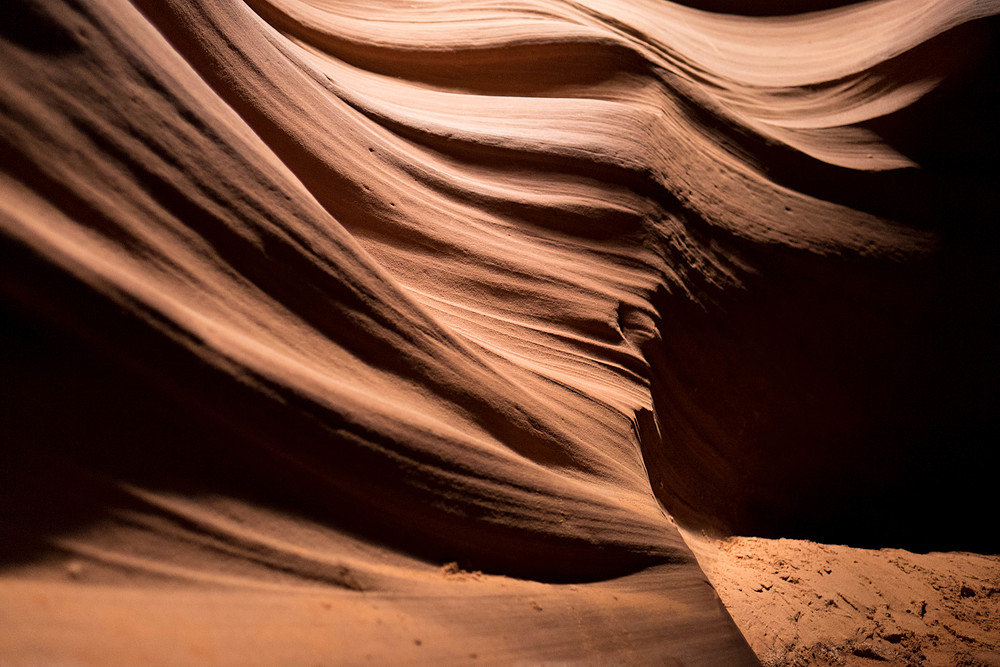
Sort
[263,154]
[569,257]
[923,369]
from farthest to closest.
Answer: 1. [923,369]
2. [569,257]
3. [263,154]

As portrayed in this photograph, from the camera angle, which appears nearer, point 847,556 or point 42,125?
point 42,125

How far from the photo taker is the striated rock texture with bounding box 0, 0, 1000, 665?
2.69ft

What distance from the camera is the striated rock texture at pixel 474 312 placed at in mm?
821

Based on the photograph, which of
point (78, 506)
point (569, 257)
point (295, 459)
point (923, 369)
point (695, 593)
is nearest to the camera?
point (78, 506)

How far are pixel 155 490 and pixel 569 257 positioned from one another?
123 centimetres

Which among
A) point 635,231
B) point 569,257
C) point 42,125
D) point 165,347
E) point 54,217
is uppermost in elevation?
point 635,231

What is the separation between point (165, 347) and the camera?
85 cm

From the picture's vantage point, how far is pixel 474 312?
1.60 m

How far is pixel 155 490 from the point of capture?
0.83 m

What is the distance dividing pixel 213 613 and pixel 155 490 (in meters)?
0.17

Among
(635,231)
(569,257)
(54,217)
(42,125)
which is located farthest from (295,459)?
(635,231)

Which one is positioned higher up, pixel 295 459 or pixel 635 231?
pixel 635 231

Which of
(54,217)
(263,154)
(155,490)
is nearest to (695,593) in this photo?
(155,490)

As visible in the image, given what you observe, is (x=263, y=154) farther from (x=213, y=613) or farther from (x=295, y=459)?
(x=213, y=613)
